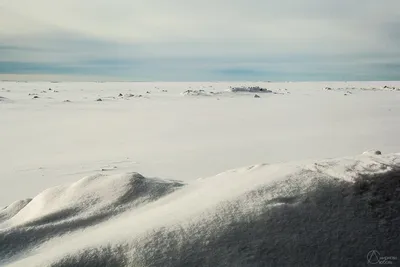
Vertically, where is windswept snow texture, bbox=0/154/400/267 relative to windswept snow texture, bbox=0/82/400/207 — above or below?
above

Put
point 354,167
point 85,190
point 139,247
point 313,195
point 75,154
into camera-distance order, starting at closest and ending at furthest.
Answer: point 139,247
point 313,195
point 354,167
point 85,190
point 75,154

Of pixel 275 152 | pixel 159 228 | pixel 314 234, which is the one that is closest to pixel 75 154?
pixel 275 152

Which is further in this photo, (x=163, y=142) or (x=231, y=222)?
Result: (x=163, y=142)

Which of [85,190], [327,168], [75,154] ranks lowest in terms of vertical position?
[75,154]

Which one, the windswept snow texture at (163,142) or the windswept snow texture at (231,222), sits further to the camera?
the windswept snow texture at (163,142)

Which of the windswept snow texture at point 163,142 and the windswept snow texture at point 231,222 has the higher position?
the windswept snow texture at point 231,222

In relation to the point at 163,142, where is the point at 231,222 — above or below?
above

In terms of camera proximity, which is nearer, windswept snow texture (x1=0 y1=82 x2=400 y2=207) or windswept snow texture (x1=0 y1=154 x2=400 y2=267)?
windswept snow texture (x1=0 y1=154 x2=400 y2=267)

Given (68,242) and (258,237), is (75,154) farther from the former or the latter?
(258,237)
